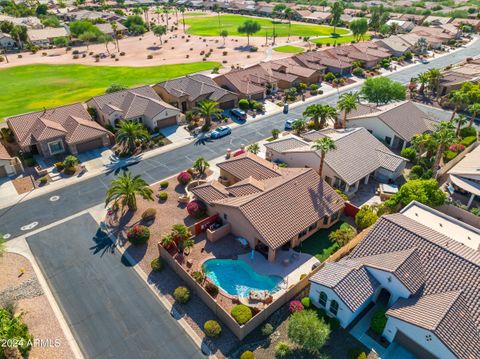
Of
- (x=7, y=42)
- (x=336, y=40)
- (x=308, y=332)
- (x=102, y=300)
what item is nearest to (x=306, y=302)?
(x=308, y=332)

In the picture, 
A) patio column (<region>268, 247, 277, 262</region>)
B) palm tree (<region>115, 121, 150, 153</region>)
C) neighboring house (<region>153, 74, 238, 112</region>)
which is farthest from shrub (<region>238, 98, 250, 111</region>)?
patio column (<region>268, 247, 277, 262</region>)

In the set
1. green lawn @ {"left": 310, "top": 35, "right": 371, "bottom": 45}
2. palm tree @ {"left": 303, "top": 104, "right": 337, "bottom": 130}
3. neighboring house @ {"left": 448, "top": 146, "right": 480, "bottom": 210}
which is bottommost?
green lawn @ {"left": 310, "top": 35, "right": 371, "bottom": 45}

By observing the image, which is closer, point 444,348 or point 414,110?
point 444,348

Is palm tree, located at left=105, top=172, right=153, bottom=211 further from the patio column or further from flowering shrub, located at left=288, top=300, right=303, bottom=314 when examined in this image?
flowering shrub, located at left=288, top=300, right=303, bottom=314

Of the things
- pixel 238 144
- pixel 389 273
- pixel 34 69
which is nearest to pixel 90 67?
pixel 34 69

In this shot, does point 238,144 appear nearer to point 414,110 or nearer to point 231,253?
point 231,253

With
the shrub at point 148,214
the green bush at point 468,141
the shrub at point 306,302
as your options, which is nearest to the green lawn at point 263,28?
the green bush at point 468,141

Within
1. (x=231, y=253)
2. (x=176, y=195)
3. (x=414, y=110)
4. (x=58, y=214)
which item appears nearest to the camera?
(x=231, y=253)
